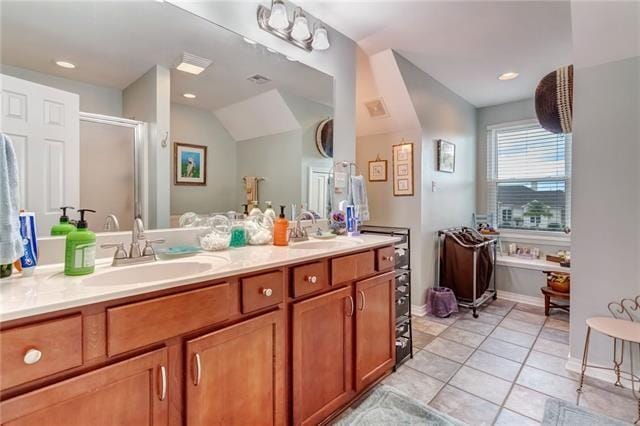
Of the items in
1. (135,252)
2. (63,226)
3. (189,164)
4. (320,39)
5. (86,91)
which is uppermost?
(320,39)

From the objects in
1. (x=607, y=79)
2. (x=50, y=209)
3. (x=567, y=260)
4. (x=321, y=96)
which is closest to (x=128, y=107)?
(x=50, y=209)

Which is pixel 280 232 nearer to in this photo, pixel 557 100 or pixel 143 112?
pixel 143 112

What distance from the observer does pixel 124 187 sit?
145 centimetres

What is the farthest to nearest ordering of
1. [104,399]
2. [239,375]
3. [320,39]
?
[320,39]
[239,375]
[104,399]

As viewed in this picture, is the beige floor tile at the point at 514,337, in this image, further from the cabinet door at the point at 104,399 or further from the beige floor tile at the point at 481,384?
the cabinet door at the point at 104,399

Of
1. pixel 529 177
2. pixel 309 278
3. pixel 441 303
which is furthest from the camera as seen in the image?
pixel 529 177

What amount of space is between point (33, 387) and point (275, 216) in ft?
4.59

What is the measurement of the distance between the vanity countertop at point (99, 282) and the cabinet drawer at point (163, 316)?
0.04 metres

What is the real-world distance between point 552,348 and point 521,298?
4.28 feet

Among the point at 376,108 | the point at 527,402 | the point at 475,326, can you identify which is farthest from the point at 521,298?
the point at 376,108

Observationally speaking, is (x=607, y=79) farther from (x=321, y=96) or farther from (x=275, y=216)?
(x=275, y=216)

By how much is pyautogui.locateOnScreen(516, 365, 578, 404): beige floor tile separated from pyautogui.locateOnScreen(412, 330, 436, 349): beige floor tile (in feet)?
2.23

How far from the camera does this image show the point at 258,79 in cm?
196

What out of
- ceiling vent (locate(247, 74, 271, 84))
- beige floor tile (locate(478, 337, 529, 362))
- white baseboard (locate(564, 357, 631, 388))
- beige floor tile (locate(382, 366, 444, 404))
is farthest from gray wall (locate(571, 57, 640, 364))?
ceiling vent (locate(247, 74, 271, 84))
